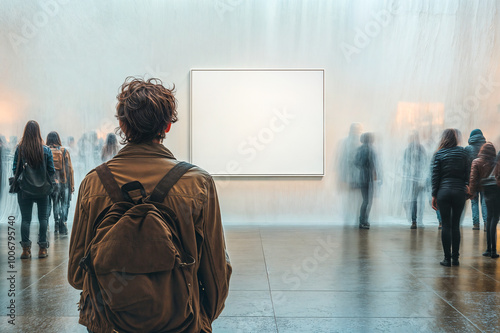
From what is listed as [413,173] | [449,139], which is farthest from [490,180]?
[413,173]

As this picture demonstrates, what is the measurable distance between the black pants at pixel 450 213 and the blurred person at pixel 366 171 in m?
3.41

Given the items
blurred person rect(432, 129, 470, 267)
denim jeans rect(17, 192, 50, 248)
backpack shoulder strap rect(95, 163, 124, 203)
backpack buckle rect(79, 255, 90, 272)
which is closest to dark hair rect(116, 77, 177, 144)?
backpack shoulder strap rect(95, 163, 124, 203)

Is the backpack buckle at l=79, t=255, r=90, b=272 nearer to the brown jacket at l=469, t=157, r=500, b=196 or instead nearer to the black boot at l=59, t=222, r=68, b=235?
the brown jacket at l=469, t=157, r=500, b=196

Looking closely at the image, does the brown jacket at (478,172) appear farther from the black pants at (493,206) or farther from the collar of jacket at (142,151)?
the collar of jacket at (142,151)

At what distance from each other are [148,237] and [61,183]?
7.21 meters

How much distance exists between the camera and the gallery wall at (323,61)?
949cm

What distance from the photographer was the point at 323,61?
32.7ft

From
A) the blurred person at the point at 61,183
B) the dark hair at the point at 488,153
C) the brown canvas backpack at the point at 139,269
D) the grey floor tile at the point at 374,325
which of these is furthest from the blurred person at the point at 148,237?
the blurred person at the point at 61,183

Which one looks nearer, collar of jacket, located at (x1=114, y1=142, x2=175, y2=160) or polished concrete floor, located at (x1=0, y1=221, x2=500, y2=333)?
collar of jacket, located at (x1=114, y1=142, x2=175, y2=160)

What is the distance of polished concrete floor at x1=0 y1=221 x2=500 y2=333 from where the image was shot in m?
4.12

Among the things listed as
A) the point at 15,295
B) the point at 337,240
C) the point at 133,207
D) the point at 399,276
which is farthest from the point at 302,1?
the point at 133,207

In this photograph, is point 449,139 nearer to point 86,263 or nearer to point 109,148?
point 86,263

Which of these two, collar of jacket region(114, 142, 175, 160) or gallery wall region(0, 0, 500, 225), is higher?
gallery wall region(0, 0, 500, 225)

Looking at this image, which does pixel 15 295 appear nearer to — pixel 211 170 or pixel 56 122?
A: pixel 56 122
